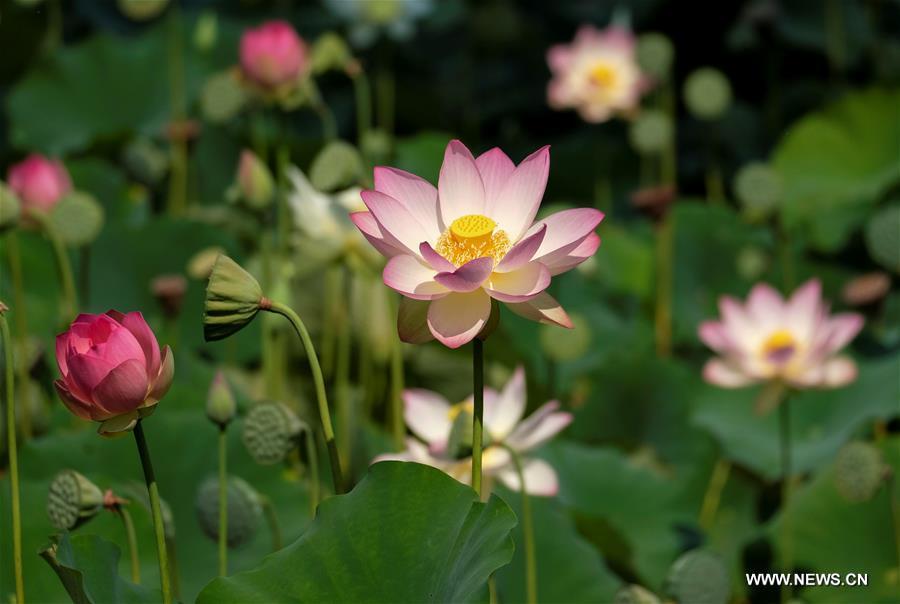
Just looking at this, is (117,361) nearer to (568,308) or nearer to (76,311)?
(76,311)

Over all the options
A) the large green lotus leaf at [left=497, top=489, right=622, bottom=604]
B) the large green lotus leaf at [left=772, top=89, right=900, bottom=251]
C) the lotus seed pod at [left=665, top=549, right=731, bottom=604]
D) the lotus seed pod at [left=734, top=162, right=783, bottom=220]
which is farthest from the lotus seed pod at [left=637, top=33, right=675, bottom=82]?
the lotus seed pod at [left=665, top=549, right=731, bottom=604]

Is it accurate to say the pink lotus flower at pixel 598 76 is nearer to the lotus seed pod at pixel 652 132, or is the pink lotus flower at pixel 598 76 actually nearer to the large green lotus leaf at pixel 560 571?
the lotus seed pod at pixel 652 132

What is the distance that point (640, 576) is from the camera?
4.79 feet

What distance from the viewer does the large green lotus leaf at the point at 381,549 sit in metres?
0.85

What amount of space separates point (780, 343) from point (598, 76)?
1.03 metres

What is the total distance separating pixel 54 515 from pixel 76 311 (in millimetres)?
634

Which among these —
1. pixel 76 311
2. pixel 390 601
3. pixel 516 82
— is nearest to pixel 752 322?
pixel 76 311

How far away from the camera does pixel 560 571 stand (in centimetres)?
128

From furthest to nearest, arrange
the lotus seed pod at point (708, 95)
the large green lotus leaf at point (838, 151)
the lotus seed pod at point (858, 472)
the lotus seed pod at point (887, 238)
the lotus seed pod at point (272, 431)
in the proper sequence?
1. the large green lotus leaf at point (838, 151)
2. the lotus seed pod at point (708, 95)
3. the lotus seed pod at point (887, 238)
4. the lotus seed pod at point (858, 472)
5. the lotus seed pod at point (272, 431)

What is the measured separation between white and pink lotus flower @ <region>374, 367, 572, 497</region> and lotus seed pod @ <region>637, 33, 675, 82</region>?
142cm

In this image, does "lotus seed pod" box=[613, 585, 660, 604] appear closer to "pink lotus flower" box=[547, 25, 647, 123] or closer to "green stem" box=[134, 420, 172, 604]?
"green stem" box=[134, 420, 172, 604]

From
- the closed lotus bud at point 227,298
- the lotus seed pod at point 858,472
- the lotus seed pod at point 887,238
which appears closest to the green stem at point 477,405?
the closed lotus bud at point 227,298

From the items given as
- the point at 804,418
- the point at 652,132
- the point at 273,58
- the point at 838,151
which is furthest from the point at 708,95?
the point at 273,58

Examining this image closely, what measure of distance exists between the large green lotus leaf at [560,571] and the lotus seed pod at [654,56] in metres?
1.40
